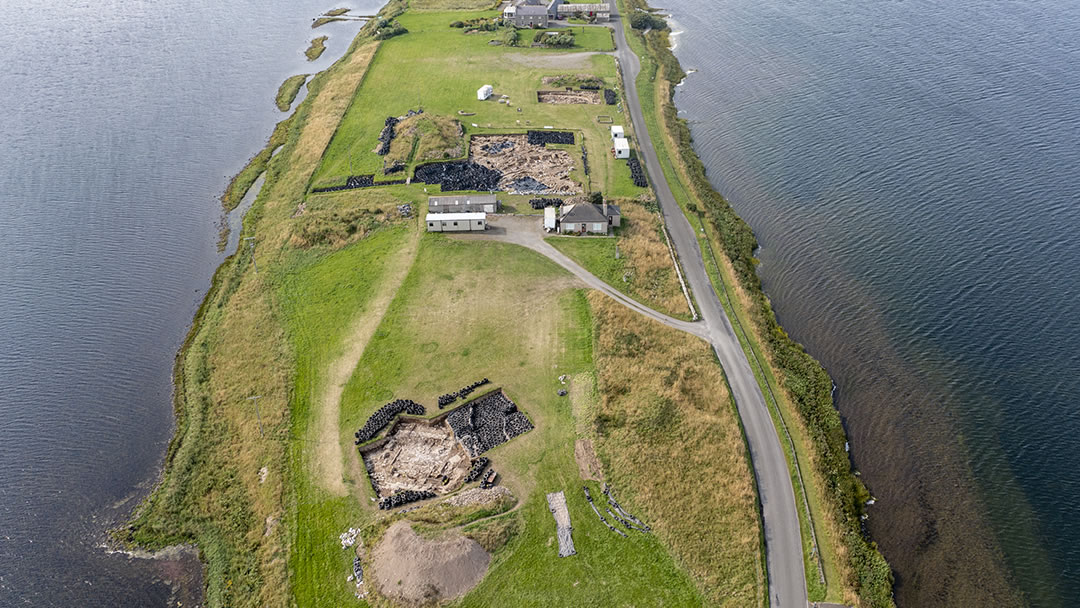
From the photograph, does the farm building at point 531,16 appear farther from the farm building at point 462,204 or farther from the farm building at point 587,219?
the farm building at point 587,219

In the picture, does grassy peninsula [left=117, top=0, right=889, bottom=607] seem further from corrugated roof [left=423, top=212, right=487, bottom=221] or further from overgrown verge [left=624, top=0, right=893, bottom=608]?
corrugated roof [left=423, top=212, right=487, bottom=221]

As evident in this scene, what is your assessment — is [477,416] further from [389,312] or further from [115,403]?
[115,403]

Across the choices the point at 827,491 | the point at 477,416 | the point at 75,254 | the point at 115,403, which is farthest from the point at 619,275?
the point at 75,254

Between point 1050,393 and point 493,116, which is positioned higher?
point 493,116

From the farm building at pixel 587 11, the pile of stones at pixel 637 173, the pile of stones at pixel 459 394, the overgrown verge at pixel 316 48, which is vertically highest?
the farm building at pixel 587 11

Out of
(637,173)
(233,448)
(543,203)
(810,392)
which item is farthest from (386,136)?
(810,392)

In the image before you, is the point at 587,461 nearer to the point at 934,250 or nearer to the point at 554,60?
the point at 934,250

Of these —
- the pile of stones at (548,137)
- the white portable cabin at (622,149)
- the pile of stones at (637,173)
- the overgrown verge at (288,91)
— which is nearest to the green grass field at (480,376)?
the pile of stones at (637,173)
